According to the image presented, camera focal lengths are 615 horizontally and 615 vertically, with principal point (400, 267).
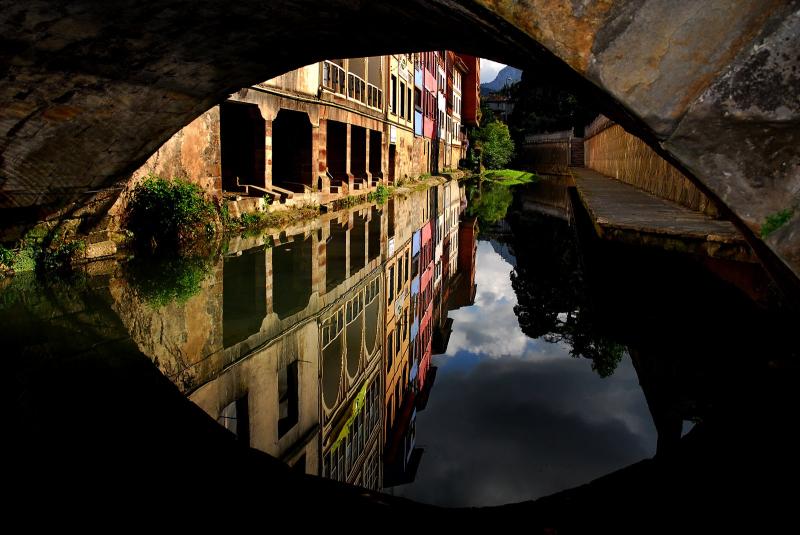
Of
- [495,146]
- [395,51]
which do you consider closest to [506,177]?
[495,146]

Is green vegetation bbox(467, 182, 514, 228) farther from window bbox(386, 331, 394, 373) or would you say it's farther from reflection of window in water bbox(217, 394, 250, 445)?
reflection of window in water bbox(217, 394, 250, 445)

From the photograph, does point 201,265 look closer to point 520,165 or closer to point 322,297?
point 322,297

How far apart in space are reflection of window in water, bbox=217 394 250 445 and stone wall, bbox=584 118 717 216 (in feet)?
11.4

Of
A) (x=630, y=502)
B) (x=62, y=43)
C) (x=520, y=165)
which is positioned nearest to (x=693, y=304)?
(x=630, y=502)

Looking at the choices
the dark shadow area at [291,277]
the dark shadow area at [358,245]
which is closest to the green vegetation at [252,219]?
the dark shadow area at [291,277]

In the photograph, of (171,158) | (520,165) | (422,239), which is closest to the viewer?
(171,158)

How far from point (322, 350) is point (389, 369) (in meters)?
0.63

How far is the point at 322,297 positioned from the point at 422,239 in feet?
19.3

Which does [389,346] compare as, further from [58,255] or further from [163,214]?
[163,214]

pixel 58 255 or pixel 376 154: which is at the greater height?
pixel 376 154

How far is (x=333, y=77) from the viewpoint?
17234 millimetres

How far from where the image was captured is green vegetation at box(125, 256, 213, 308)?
592 cm

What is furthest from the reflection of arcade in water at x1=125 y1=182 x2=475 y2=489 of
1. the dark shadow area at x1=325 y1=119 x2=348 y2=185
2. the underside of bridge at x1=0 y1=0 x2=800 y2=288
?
the dark shadow area at x1=325 y1=119 x2=348 y2=185

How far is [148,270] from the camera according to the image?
7.10 meters
